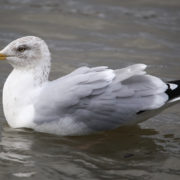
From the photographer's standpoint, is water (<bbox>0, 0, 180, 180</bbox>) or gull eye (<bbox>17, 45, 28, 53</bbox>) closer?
water (<bbox>0, 0, 180, 180</bbox>)

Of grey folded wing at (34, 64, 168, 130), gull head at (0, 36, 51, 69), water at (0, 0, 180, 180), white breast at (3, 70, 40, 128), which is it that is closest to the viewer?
water at (0, 0, 180, 180)

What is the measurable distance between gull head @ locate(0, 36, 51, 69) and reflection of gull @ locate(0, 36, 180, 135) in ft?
0.04

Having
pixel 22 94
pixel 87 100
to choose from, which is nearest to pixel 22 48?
pixel 22 94

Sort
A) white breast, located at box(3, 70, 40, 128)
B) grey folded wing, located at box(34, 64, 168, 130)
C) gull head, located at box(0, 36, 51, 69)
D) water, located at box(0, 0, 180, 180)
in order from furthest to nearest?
Answer: gull head, located at box(0, 36, 51, 69) → white breast, located at box(3, 70, 40, 128) → grey folded wing, located at box(34, 64, 168, 130) → water, located at box(0, 0, 180, 180)

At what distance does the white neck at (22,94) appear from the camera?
18.8 feet

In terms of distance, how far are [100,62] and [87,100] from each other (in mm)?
2797

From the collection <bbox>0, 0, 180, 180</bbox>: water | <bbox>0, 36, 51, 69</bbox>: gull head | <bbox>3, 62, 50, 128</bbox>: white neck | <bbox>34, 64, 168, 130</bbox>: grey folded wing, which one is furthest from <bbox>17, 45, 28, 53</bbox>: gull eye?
<bbox>0, 0, 180, 180</bbox>: water

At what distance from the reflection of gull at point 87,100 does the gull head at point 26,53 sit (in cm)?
1

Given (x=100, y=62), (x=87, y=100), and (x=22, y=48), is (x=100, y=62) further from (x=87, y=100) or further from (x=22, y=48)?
(x=87, y=100)

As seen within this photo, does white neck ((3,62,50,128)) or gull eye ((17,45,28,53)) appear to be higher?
gull eye ((17,45,28,53))

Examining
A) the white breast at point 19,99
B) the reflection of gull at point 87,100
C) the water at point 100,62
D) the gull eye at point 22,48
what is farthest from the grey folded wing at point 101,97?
the gull eye at point 22,48

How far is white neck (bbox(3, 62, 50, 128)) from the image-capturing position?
574 cm

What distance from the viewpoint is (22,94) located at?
5906 mm

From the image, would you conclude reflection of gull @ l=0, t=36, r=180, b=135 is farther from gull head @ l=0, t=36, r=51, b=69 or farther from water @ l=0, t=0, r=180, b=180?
water @ l=0, t=0, r=180, b=180
